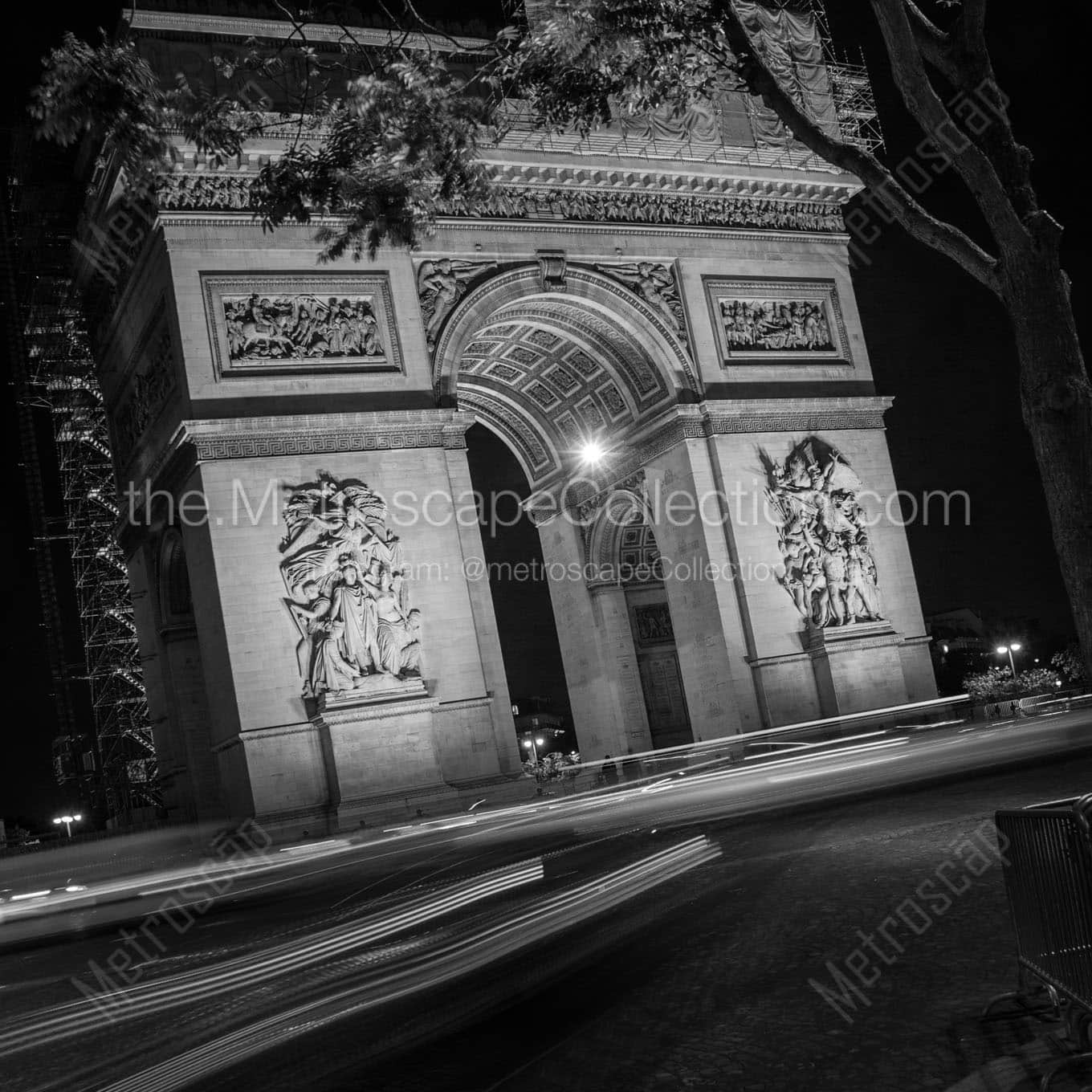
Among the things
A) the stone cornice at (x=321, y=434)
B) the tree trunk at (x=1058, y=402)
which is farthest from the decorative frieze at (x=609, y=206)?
the tree trunk at (x=1058, y=402)

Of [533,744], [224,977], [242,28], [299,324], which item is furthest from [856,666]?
[533,744]

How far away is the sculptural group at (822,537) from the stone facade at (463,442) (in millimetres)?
301

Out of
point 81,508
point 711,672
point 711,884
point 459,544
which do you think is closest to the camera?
point 711,884

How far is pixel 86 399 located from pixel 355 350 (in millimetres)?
16969

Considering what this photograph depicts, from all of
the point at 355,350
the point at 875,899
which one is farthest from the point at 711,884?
the point at 355,350

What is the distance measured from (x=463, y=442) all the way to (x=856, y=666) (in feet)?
29.5

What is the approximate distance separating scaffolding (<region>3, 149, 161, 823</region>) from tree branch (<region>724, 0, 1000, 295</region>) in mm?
29232

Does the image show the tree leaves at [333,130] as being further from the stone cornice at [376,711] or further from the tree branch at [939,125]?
the stone cornice at [376,711]

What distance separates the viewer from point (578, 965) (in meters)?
7.84

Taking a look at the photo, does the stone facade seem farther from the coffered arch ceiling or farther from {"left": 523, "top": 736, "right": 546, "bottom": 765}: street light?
{"left": 523, "top": 736, "right": 546, "bottom": 765}: street light

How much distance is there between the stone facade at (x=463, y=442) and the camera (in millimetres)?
21906

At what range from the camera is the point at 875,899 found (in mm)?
8422

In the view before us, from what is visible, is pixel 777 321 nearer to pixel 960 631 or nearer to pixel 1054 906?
pixel 1054 906

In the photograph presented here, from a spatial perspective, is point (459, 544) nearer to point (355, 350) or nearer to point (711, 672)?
point (355, 350)
